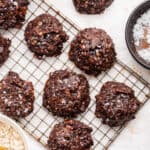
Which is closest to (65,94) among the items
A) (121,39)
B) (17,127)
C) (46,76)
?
(46,76)

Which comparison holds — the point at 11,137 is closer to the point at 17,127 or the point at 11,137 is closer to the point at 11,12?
the point at 17,127

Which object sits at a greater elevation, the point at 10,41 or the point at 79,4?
the point at 79,4

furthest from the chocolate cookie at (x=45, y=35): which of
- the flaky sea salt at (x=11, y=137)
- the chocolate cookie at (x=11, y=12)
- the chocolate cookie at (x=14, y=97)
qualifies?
the flaky sea salt at (x=11, y=137)

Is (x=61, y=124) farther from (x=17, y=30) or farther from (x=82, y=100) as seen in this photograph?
(x=17, y=30)

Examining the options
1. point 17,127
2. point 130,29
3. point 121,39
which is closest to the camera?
point 17,127

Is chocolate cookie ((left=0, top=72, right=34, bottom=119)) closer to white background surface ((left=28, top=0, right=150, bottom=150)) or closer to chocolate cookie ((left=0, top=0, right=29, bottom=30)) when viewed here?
white background surface ((left=28, top=0, right=150, bottom=150))

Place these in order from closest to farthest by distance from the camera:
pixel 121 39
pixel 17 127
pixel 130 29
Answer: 1. pixel 17 127
2. pixel 130 29
3. pixel 121 39

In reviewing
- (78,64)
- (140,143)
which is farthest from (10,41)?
(140,143)
